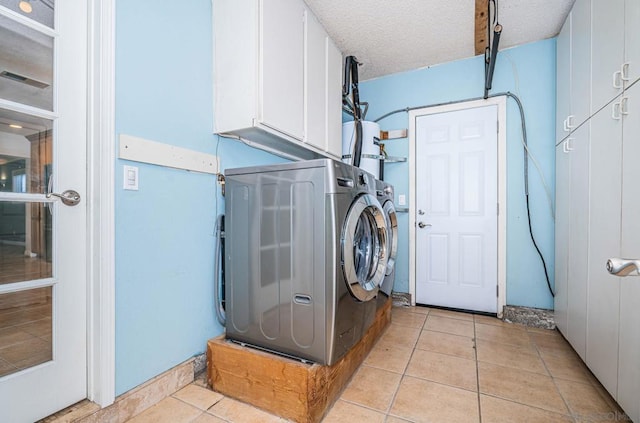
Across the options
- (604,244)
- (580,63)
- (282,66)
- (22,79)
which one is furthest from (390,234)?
(22,79)

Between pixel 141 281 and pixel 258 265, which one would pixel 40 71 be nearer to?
pixel 141 281

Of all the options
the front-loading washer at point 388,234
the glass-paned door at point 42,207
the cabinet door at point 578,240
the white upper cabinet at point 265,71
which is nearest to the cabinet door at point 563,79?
the cabinet door at point 578,240

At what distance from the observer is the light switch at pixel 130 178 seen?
1287 millimetres

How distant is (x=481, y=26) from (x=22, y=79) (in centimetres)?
297

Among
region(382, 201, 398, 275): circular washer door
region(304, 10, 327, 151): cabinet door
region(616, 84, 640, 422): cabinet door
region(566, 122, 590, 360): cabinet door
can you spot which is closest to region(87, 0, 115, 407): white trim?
region(304, 10, 327, 151): cabinet door

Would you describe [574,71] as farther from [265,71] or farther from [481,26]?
[265,71]

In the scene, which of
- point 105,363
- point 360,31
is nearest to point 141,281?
point 105,363

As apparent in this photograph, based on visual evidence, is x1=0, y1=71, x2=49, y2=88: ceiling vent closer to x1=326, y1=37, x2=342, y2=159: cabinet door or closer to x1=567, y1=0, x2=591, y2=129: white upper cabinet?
x1=326, y1=37, x2=342, y2=159: cabinet door

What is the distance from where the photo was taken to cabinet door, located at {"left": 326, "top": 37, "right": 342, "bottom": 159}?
242cm

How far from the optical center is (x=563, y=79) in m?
2.21

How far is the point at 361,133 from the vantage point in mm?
2889

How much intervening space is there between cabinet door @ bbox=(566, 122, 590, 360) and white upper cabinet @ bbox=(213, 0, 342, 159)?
5.94 ft

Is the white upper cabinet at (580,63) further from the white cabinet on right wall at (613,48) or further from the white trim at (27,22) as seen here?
the white trim at (27,22)

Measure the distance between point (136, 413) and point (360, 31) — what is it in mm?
3014
